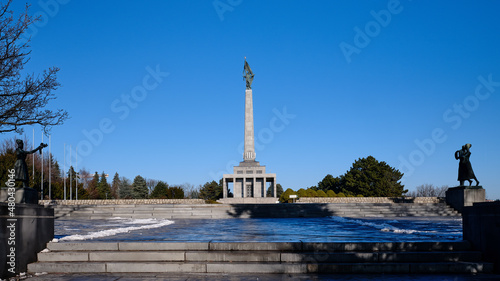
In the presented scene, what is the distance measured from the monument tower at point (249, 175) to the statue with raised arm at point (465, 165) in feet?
110

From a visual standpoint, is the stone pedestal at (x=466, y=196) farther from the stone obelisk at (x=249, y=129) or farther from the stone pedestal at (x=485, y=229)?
the stone obelisk at (x=249, y=129)

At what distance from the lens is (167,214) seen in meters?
23.1

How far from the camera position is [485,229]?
8.05 m

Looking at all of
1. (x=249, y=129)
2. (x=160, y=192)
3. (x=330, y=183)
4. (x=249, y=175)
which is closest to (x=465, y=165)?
(x=249, y=129)

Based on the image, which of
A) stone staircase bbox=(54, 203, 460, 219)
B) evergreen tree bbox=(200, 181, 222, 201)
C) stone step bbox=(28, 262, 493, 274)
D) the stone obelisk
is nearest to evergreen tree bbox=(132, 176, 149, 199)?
evergreen tree bbox=(200, 181, 222, 201)

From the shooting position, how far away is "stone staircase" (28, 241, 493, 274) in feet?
25.0

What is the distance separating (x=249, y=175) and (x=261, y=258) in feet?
160

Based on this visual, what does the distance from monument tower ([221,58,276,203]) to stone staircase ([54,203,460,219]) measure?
92.0 feet

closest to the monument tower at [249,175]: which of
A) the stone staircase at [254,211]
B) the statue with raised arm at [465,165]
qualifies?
the stone staircase at [254,211]

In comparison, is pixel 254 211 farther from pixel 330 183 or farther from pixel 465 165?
pixel 330 183

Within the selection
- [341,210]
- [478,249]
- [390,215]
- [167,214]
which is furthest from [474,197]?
[167,214]

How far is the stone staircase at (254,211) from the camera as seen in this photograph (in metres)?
23.2

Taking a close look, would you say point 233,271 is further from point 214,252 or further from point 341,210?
point 341,210

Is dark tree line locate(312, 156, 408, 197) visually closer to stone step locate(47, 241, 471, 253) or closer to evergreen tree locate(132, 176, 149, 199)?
evergreen tree locate(132, 176, 149, 199)
